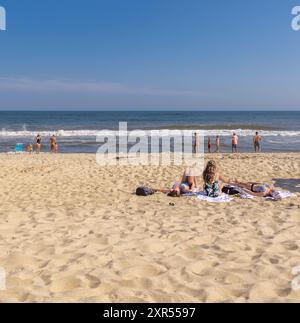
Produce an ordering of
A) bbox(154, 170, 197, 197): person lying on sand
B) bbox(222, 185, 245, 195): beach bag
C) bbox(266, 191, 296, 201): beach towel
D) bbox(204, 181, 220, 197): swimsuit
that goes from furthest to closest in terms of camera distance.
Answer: bbox(154, 170, 197, 197): person lying on sand < bbox(222, 185, 245, 195): beach bag < bbox(204, 181, 220, 197): swimsuit < bbox(266, 191, 296, 201): beach towel

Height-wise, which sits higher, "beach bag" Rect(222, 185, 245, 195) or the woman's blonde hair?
the woman's blonde hair

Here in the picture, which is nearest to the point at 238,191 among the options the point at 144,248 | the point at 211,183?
the point at 211,183

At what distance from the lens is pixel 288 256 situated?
4398 mm

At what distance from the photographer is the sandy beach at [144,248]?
11.6 ft

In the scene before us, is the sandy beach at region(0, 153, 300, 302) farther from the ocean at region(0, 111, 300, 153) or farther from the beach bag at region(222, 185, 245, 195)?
the ocean at region(0, 111, 300, 153)

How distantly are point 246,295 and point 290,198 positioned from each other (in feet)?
16.9

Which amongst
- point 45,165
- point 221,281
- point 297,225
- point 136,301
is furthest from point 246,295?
point 45,165

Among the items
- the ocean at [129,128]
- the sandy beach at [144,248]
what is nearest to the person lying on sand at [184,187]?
the sandy beach at [144,248]

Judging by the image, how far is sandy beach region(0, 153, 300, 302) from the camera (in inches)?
139

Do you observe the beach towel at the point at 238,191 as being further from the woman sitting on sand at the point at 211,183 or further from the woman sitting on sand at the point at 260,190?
the woman sitting on sand at the point at 211,183

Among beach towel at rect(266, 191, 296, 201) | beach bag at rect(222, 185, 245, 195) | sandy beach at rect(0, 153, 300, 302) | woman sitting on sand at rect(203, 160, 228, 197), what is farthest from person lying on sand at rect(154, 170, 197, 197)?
beach towel at rect(266, 191, 296, 201)

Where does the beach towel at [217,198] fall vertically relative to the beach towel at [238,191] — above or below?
below

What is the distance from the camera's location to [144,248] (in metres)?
4.77
